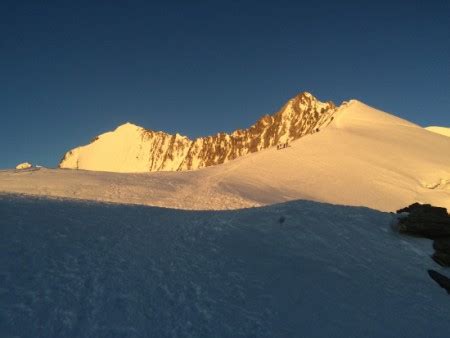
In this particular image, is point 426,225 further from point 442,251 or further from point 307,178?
point 307,178

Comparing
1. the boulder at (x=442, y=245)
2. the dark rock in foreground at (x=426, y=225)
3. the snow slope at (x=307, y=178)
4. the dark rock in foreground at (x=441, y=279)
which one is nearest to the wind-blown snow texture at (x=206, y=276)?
the dark rock in foreground at (x=441, y=279)

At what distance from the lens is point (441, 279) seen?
15.2 m

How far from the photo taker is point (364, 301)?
1263cm

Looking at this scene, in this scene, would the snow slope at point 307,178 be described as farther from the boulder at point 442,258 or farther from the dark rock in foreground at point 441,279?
the dark rock in foreground at point 441,279

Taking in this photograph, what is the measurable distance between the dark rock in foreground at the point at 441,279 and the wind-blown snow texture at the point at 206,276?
0.27 meters

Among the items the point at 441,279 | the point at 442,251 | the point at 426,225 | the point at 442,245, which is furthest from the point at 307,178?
the point at 441,279

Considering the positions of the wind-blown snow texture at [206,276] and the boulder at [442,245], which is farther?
the boulder at [442,245]

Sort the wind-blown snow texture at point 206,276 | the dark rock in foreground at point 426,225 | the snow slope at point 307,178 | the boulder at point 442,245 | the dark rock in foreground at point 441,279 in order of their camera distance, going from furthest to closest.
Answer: the snow slope at point 307,178 → the dark rock in foreground at point 426,225 → the boulder at point 442,245 → the dark rock in foreground at point 441,279 → the wind-blown snow texture at point 206,276

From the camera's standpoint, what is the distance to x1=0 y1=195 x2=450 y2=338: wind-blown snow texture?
9852mm

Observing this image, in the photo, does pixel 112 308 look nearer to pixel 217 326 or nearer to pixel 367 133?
pixel 217 326

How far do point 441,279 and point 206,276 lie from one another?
8.07 meters

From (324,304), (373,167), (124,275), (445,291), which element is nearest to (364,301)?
(324,304)

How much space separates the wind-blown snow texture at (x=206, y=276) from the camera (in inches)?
388

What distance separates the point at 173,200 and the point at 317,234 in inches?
639
